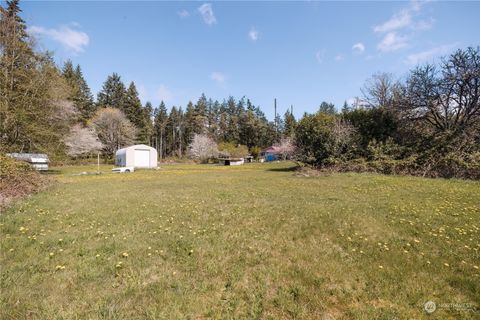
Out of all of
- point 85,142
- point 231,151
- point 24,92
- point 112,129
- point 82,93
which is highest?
point 82,93

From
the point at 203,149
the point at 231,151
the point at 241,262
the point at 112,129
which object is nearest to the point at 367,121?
the point at 241,262

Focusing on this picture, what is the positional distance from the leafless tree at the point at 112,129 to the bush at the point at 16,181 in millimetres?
34854

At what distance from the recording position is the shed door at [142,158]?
100 ft

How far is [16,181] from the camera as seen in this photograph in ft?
30.2

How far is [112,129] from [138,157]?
16503 millimetres

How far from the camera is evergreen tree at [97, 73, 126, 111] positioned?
165ft

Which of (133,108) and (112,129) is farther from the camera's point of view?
(133,108)

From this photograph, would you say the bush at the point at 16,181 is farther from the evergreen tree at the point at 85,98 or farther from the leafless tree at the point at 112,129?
the evergreen tree at the point at 85,98

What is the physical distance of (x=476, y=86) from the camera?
52.0 feet

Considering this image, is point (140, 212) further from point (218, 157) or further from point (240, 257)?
point (218, 157)

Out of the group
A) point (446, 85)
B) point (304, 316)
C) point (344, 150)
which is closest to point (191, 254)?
point (304, 316)

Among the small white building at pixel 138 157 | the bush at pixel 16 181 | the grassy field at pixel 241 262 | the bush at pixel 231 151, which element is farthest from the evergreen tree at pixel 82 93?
the grassy field at pixel 241 262

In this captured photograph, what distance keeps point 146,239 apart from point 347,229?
386cm

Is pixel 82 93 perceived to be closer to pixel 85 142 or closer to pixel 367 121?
pixel 85 142
